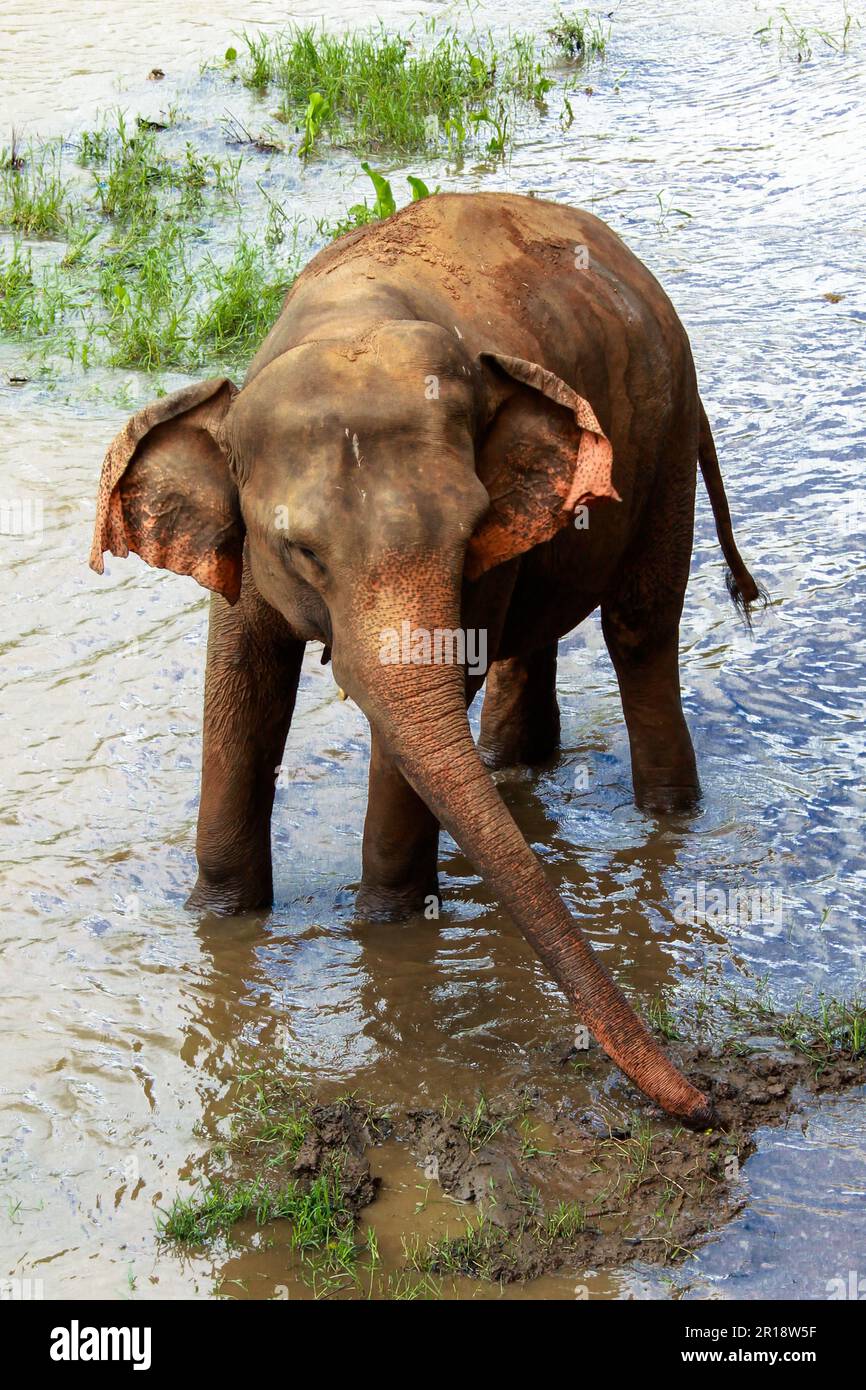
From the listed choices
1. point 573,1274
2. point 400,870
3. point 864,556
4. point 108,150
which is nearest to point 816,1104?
point 573,1274

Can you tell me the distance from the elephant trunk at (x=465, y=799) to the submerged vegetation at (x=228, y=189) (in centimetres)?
509

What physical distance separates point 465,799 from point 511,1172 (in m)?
0.91

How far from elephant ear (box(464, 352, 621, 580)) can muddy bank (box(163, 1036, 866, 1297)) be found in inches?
49.9

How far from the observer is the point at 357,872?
538 cm

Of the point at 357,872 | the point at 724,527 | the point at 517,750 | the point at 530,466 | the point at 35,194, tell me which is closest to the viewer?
the point at 530,466

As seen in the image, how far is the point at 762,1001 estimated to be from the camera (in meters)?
4.76

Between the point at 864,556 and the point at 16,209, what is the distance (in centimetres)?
516

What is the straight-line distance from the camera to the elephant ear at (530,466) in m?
4.10

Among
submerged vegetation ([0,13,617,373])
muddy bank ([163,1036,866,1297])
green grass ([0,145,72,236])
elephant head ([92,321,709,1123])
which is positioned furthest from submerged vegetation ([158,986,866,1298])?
green grass ([0,145,72,236])

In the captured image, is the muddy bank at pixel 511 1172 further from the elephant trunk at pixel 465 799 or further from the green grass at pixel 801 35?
the green grass at pixel 801 35

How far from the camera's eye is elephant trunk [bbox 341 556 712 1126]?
3645 mm

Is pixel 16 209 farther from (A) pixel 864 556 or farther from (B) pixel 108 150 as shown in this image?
(A) pixel 864 556

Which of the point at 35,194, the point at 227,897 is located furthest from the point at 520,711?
the point at 35,194

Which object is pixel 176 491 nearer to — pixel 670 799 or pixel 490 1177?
pixel 490 1177
